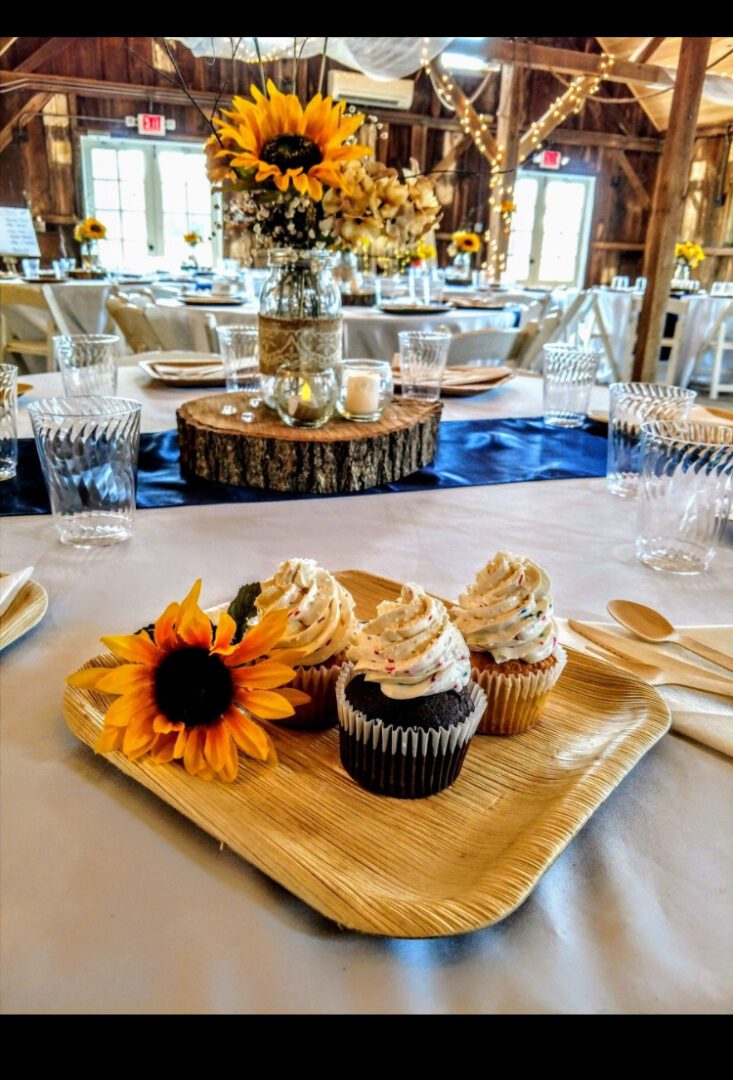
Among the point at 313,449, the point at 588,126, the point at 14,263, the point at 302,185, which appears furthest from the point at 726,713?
the point at 588,126

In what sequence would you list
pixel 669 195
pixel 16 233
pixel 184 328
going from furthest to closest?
pixel 16 233 < pixel 669 195 < pixel 184 328

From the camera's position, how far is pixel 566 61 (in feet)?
23.1

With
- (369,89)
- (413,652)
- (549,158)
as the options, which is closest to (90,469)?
(413,652)

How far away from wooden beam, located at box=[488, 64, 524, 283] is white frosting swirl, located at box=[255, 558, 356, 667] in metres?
6.69

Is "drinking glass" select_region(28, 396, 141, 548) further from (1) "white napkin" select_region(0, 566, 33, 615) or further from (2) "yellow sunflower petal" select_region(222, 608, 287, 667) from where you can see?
(2) "yellow sunflower petal" select_region(222, 608, 287, 667)

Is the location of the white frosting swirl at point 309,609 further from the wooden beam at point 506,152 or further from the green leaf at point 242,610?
the wooden beam at point 506,152

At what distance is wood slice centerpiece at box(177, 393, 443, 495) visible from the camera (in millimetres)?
1224

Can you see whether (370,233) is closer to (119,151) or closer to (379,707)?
(379,707)

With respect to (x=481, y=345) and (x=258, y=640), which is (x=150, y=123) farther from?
(x=258, y=640)

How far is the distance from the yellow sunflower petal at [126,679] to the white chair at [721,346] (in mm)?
5900

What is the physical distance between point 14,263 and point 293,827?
6.83 meters

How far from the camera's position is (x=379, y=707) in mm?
529

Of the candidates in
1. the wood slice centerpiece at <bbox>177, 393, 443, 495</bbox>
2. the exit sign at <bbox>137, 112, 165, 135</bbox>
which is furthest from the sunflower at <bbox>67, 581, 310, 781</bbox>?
the exit sign at <bbox>137, 112, 165, 135</bbox>

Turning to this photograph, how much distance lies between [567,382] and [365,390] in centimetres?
57
